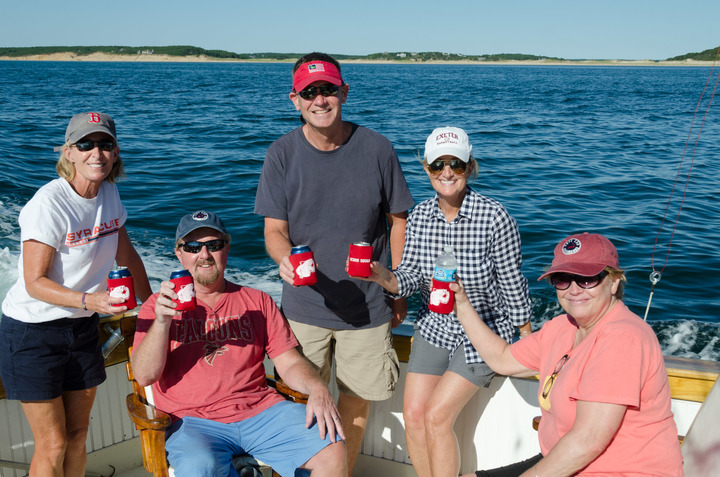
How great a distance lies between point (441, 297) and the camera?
2.43m

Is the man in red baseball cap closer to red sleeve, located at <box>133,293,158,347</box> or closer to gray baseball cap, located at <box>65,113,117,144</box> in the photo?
red sleeve, located at <box>133,293,158,347</box>

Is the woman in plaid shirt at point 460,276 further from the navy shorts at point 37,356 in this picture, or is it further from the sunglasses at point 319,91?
the navy shorts at point 37,356

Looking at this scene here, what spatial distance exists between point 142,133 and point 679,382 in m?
18.6

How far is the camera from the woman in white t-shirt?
2326 millimetres

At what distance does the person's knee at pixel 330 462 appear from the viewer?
241 cm

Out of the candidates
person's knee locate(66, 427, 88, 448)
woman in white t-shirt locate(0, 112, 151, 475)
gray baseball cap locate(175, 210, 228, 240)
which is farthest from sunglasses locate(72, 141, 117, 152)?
person's knee locate(66, 427, 88, 448)

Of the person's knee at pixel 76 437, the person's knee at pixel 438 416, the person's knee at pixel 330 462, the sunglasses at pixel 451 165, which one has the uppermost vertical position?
the sunglasses at pixel 451 165

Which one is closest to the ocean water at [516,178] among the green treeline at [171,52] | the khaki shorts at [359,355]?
the khaki shorts at [359,355]

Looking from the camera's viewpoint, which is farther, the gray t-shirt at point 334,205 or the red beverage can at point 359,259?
the gray t-shirt at point 334,205

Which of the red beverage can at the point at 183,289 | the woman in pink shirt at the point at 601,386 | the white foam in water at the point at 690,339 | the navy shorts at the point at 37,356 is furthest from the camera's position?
the white foam in water at the point at 690,339

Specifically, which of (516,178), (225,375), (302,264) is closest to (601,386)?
(302,264)

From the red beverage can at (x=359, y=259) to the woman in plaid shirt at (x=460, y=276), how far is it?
3.1 inches

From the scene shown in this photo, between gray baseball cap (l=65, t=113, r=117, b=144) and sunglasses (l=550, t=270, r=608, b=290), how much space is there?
5.99 ft

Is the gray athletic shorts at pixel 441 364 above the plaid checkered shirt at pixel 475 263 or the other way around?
the other way around
